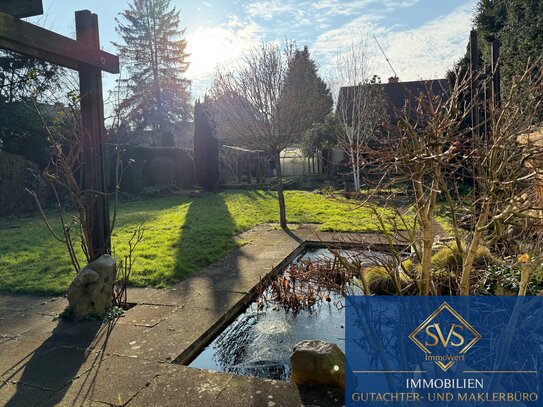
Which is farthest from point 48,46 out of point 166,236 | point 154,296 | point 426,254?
point 166,236

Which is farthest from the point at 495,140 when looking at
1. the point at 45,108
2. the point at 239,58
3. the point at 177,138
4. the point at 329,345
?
the point at 177,138

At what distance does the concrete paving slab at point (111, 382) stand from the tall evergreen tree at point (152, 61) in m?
25.9

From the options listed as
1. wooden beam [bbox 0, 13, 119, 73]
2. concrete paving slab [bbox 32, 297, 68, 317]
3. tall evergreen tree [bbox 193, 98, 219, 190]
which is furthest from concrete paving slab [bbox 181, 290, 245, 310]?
tall evergreen tree [bbox 193, 98, 219, 190]

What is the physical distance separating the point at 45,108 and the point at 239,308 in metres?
13.2

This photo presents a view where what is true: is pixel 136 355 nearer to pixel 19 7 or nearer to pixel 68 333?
pixel 68 333

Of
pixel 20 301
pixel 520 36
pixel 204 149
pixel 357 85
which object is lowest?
pixel 20 301

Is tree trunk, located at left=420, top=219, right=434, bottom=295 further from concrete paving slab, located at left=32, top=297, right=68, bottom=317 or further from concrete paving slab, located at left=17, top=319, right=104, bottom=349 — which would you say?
concrete paving slab, located at left=32, top=297, right=68, bottom=317

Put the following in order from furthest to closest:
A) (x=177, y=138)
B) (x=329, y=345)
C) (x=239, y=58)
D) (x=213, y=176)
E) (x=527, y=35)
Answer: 1. (x=177, y=138)
2. (x=213, y=176)
3. (x=239, y=58)
4. (x=527, y=35)
5. (x=329, y=345)

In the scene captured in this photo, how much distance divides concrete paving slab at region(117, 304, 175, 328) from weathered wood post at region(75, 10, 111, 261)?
75 centimetres

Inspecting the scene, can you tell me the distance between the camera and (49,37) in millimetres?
3529

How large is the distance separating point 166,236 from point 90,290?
4165 millimetres

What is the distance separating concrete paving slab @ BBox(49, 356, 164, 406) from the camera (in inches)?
91.5

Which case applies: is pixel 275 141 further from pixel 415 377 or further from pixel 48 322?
pixel 415 377

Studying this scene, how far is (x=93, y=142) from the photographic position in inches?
160
